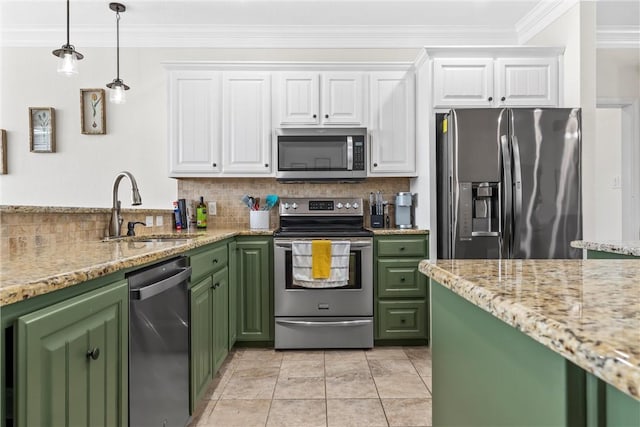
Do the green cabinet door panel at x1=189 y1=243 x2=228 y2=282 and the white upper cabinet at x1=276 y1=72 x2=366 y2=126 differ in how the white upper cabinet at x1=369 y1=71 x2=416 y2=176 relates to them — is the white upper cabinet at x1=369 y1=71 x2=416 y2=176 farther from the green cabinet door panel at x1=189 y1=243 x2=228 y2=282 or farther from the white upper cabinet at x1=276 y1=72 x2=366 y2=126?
the green cabinet door panel at x1=189 y1=243 x2=228 y2=282

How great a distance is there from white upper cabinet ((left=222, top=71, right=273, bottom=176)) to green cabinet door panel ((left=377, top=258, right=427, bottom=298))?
124cm

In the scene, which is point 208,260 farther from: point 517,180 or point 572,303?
point 517,180

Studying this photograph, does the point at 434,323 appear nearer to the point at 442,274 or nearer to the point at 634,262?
the point at 442,274

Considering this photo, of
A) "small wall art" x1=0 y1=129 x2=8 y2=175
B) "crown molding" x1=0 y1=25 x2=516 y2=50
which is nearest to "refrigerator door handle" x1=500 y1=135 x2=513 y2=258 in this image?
"crown molding" x1=0 y1=25 x2=516 y2=50

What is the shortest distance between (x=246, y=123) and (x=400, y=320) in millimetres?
2008

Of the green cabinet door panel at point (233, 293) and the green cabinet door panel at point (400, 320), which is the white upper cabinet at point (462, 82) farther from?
the green cabinet door panel at point (233, 293)

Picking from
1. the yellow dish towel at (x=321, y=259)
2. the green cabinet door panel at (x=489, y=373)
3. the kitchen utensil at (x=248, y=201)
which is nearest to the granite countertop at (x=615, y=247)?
the green cabinet door panel at (x=489, y=373)

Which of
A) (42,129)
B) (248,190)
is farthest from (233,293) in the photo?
(42,129)

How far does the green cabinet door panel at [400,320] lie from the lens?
308 centimetres

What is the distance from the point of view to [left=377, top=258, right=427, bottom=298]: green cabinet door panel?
307 centimetres

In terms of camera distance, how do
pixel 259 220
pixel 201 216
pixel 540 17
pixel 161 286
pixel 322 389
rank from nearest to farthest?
pixel 161 286 < pixel 322 389 < pixel 540 17 < pixel 259 220 < pixel 201 216

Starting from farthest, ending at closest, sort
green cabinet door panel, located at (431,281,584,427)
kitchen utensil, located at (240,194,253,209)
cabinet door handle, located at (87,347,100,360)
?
Answer: kitchen utensil, located at (240,194,253,209) < cabinet door handle, located at (87,347,100,360) < green cabinet door panel, located at (431,281,584,427)

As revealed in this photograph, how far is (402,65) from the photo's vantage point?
3295 millimetres

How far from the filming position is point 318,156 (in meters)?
3.32
